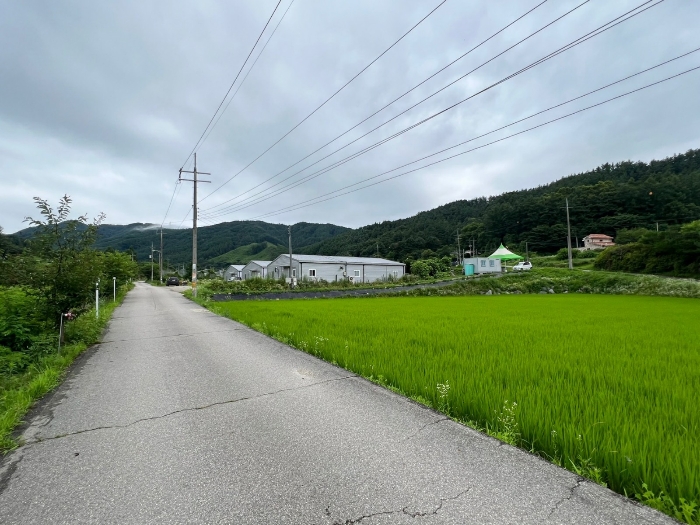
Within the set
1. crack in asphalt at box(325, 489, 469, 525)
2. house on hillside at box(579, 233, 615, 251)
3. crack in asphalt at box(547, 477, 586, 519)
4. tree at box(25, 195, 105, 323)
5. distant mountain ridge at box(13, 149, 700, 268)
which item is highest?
distant mountain ridge at box(13, 149, 700, 268)

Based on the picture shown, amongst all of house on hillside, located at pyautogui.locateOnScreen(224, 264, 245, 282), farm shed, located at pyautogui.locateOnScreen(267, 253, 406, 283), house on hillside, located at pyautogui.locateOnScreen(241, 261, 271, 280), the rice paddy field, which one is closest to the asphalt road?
the rice paddy field

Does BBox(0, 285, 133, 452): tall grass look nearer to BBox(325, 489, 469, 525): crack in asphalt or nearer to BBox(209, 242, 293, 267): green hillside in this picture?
BBox(325, 489, 469, 525): crack in asphalt

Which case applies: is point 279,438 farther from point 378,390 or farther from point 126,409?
point 126,409

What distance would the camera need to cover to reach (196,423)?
3465mm

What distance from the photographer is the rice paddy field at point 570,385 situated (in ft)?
7.98

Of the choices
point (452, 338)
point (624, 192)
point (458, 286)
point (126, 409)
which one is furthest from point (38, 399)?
point (624, 192)

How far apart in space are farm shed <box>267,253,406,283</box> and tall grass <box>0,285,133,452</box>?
32.0 meters

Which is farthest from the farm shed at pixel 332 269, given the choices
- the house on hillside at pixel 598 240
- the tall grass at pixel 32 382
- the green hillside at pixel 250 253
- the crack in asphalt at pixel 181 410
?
the green hillside at pixel 250 253

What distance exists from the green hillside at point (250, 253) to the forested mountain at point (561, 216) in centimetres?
1844

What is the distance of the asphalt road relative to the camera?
2.05 m

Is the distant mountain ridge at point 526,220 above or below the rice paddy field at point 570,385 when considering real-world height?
above

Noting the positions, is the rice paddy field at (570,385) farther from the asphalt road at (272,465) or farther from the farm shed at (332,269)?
the farm shed at (332,269)

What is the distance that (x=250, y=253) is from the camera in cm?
11450

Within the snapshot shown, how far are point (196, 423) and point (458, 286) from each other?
31.2 meters
